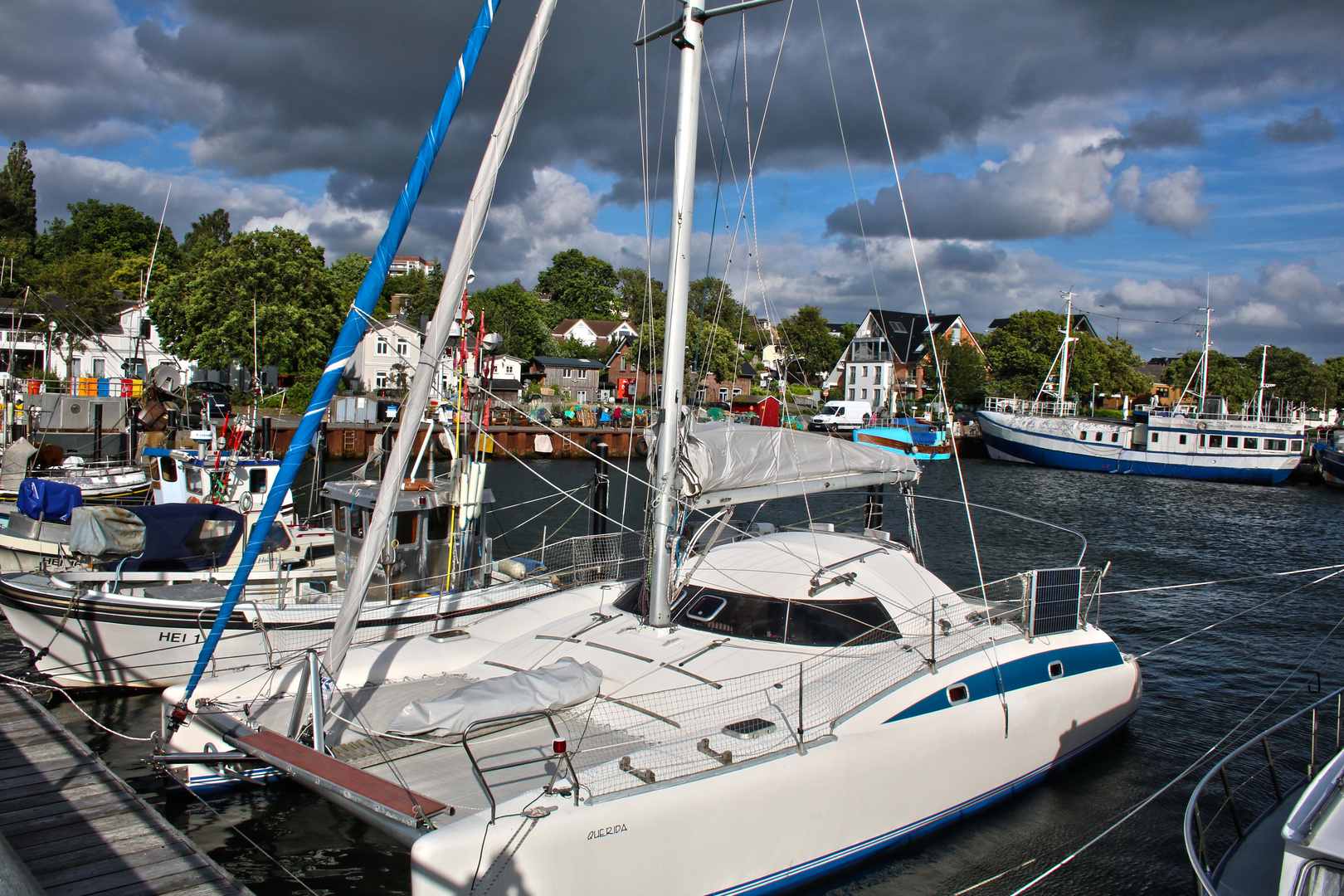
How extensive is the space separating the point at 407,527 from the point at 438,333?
19.9 feet

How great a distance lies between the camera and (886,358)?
7456 cm

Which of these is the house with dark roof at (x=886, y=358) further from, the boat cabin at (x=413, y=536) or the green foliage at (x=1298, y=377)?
the boat cabin at (x=413, y=536)

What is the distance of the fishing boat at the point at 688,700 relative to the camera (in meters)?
5.30

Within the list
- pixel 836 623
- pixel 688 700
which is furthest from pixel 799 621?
pixel 688 700

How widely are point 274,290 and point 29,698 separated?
4578 cm

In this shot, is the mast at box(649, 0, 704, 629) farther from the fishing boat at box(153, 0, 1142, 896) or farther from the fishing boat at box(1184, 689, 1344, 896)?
the fishing boat at box(1184, 689, 1344, 896)

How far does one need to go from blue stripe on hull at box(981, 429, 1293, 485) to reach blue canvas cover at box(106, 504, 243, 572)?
171 ft

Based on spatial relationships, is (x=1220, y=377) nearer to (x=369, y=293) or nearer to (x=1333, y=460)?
(x=1333, y=460)

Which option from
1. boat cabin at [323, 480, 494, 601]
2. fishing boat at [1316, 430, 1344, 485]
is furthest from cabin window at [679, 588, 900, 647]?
fishing boat at [1316, 430, 1344, 485]

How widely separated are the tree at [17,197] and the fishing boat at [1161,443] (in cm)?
9188

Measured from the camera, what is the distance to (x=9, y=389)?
25.3 m

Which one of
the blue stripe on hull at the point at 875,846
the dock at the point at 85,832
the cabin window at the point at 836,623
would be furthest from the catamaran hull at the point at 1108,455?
the dock at the point at 85,832

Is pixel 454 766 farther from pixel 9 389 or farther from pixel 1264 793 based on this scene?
pixel 9 389

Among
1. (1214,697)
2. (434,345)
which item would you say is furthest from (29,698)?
(1214,697)
